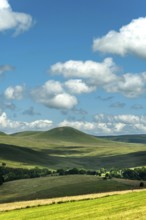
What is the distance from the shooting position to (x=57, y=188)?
131m

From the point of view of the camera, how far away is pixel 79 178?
6250 inches

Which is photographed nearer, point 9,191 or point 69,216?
point 69,216

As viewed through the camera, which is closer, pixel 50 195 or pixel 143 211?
pixel 143 211

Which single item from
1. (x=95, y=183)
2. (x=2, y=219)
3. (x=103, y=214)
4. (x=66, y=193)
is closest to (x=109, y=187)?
(x=95, y=183)

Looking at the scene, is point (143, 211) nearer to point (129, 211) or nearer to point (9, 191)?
point (129, 211)

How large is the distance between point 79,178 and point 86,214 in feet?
403

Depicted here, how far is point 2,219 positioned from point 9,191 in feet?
329

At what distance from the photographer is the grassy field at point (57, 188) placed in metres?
118

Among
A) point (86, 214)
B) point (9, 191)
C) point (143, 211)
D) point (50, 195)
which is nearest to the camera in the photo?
point (143, 211)

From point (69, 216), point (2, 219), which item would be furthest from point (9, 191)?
point (69, 216)

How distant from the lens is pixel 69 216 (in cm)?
3781

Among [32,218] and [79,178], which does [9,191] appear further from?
[32,218]

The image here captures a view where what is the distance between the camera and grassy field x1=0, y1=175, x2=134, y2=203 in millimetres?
118375

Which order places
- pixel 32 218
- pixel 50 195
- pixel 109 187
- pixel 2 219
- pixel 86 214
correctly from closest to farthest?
pixel 86 214, pixel 32 218, pixel 2 219, pixel 50 195, pixel 109 187
